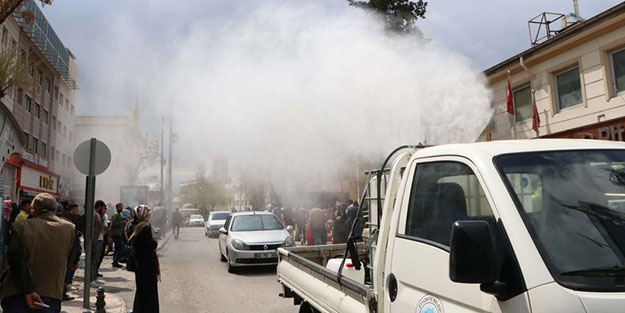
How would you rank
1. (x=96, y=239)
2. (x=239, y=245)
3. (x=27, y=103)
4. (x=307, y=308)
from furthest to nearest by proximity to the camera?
(x=27, y=103) → (x=239, y=245) → (x=96, y=239) → (x=307, y=308)

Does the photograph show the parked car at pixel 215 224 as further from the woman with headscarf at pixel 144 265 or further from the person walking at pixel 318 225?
the woman with headscarf at pixel 144 265

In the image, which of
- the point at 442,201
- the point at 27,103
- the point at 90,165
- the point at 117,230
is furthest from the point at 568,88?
the point at 27,103

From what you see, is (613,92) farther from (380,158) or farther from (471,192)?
(471,192)

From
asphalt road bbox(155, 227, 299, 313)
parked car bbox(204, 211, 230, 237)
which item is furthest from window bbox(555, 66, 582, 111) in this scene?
parked car bbox(204, 211, 230, 237)

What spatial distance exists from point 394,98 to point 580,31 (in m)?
4.21

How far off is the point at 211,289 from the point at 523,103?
354 inches

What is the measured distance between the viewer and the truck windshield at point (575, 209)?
1684 millimetres

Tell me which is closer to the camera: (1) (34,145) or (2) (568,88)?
(2) (568,88)

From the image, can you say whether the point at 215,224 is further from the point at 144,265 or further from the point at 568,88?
the point at 144,265

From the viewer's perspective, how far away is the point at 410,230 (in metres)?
2.48

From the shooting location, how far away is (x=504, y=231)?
1826 millimetres

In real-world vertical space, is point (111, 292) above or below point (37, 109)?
below

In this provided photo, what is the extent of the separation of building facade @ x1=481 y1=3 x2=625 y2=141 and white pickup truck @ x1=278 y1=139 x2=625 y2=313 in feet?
20.5

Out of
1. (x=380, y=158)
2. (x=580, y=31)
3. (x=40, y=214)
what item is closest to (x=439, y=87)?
(x=380, y=158)
